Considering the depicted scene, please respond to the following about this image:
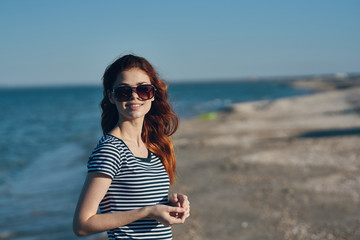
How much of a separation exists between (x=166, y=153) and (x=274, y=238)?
4.60 meters

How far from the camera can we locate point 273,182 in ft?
31.7

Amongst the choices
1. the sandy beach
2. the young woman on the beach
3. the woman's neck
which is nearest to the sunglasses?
A: the young woman on the beach

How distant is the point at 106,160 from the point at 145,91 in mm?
591

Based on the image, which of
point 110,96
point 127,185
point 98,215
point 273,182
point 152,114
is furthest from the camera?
point 273,182

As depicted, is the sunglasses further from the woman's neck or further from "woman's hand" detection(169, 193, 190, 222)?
"woman's hand" detection(169, 193, 190, 222)

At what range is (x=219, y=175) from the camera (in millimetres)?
10711

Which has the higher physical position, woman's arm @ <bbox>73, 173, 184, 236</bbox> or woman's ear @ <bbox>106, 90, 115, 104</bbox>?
woman's ear @ <bbox>106, 90, 115, 104</bbox>

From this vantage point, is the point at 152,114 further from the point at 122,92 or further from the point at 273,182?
the point at 273,182

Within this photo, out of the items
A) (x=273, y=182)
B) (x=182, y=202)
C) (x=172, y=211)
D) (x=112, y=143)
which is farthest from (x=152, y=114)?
(x=273, y=182)

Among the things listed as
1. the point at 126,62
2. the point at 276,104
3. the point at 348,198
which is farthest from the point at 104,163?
the point at 276,104

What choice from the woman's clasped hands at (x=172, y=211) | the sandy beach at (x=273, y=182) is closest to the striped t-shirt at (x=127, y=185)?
the woman's clasped hands at (x=172, y=211)

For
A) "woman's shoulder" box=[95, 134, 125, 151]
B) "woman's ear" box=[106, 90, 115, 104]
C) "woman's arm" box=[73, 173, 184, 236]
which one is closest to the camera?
"woman's arm" box=[73, 173, 184, 236]

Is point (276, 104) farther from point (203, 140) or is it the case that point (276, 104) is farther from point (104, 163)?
point (104, 163)

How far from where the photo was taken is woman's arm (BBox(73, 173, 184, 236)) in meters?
2.09
